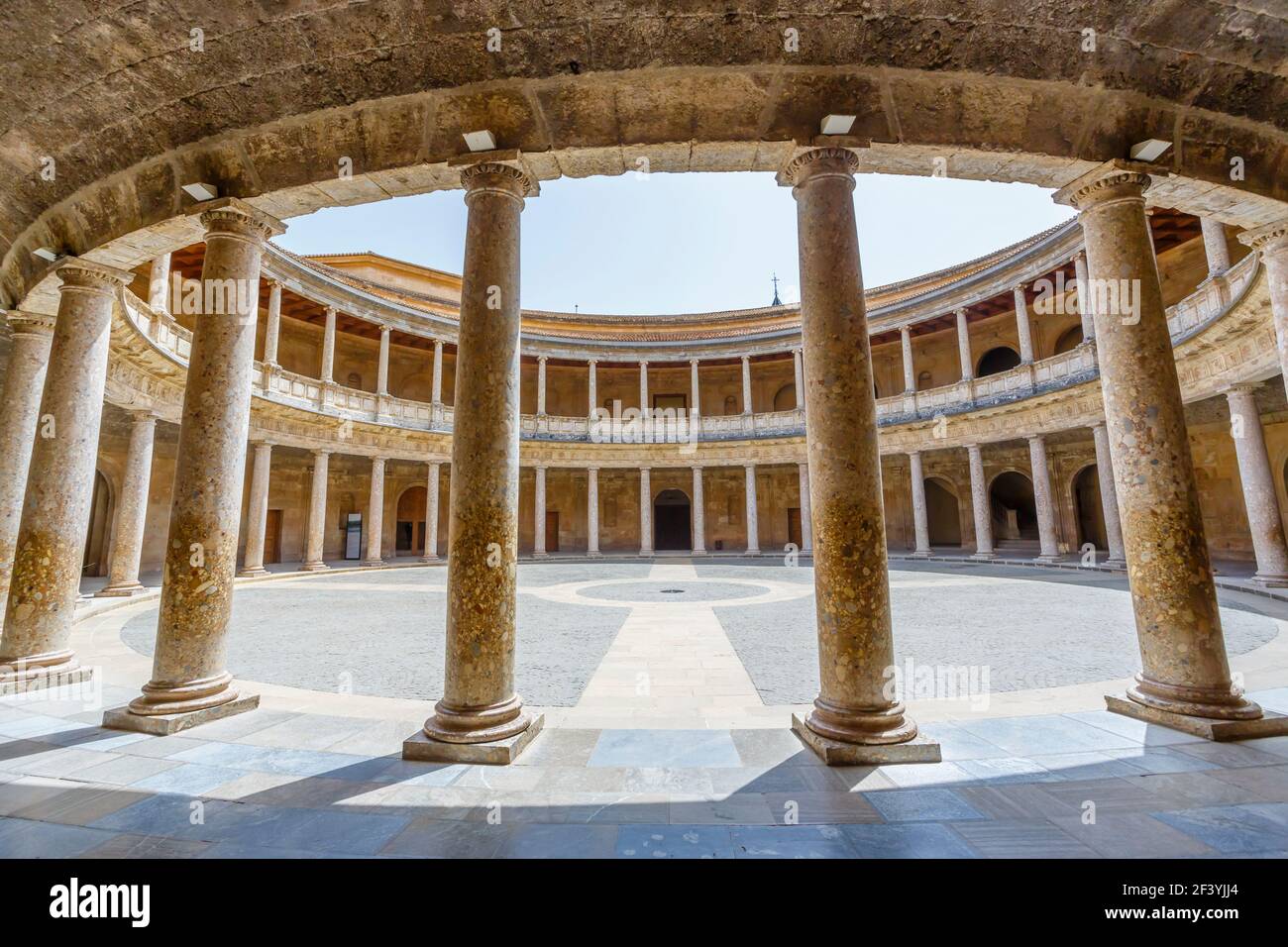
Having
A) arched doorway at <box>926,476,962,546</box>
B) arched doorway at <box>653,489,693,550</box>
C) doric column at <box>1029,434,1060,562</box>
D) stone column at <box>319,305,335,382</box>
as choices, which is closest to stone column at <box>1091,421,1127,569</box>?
doric column at <box>1029,434,1060,562</box>

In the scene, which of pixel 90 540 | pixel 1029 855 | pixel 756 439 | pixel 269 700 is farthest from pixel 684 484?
pixel 1029 855

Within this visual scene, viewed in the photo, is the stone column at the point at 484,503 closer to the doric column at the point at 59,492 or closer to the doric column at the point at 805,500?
the doric column at the point at 59,492

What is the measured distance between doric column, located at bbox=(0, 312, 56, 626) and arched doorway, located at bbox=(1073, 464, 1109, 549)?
28.1 meters

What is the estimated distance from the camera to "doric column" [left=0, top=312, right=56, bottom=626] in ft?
21.2

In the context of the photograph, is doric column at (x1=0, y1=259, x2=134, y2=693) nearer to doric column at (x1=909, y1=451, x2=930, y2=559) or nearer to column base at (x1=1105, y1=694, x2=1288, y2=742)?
column base at (x1=1105, y1=694, x2=1288, y2=742)

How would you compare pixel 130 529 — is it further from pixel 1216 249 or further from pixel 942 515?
pixel 942 515

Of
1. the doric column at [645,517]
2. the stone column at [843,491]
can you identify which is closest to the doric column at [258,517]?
the doric column at [645,517]

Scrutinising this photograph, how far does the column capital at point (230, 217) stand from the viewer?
498cm

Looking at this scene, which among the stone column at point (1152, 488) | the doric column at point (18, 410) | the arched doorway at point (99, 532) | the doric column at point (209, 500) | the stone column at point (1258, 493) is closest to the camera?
the stone column at point (1152, 488)

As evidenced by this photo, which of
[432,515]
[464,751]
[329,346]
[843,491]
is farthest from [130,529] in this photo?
[843,491]

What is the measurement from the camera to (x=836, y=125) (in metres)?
4.39

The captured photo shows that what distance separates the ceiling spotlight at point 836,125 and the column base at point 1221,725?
16.2 feet

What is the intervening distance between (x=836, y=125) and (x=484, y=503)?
3.91 meters
